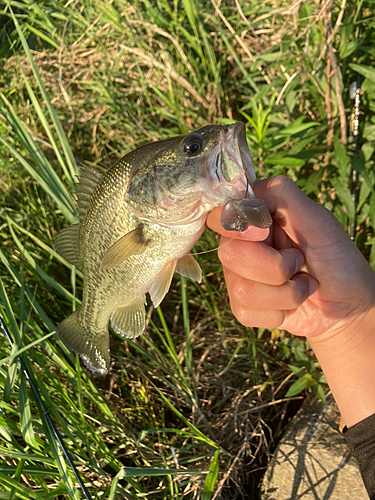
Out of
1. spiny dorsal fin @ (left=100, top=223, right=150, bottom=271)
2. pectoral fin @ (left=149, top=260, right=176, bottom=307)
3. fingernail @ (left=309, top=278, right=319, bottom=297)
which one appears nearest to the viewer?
spiny dorsal fin @ (left=100, top=223, right=150, bottom=271)

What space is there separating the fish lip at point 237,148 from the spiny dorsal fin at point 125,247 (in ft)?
1.24

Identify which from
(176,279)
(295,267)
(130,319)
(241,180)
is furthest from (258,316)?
(176,279)

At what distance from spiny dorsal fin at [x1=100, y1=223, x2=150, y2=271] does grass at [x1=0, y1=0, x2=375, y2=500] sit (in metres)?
0.56

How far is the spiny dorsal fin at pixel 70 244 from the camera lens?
5.72ft

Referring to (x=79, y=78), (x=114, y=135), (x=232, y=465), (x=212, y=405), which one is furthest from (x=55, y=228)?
(x=232, y=465)

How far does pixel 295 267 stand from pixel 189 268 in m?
0.39

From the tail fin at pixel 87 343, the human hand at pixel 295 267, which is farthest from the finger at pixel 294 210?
the tail fin at pixel 87 343

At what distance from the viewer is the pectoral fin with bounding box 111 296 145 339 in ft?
5.51

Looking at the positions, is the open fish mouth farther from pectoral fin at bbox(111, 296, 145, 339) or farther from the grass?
the grass

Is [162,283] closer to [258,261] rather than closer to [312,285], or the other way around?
[258,261]

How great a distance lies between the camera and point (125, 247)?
141 cm

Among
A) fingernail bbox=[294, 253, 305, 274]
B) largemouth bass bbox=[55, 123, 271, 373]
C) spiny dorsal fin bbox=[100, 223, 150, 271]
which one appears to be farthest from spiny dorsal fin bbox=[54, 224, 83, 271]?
fingernail bbox=[294, 253, 305, 274]

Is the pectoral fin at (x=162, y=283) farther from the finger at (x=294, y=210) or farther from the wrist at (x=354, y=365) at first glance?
the wrist at (x=354, y=365)

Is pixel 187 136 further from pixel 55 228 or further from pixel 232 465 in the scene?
pixel 55 228
